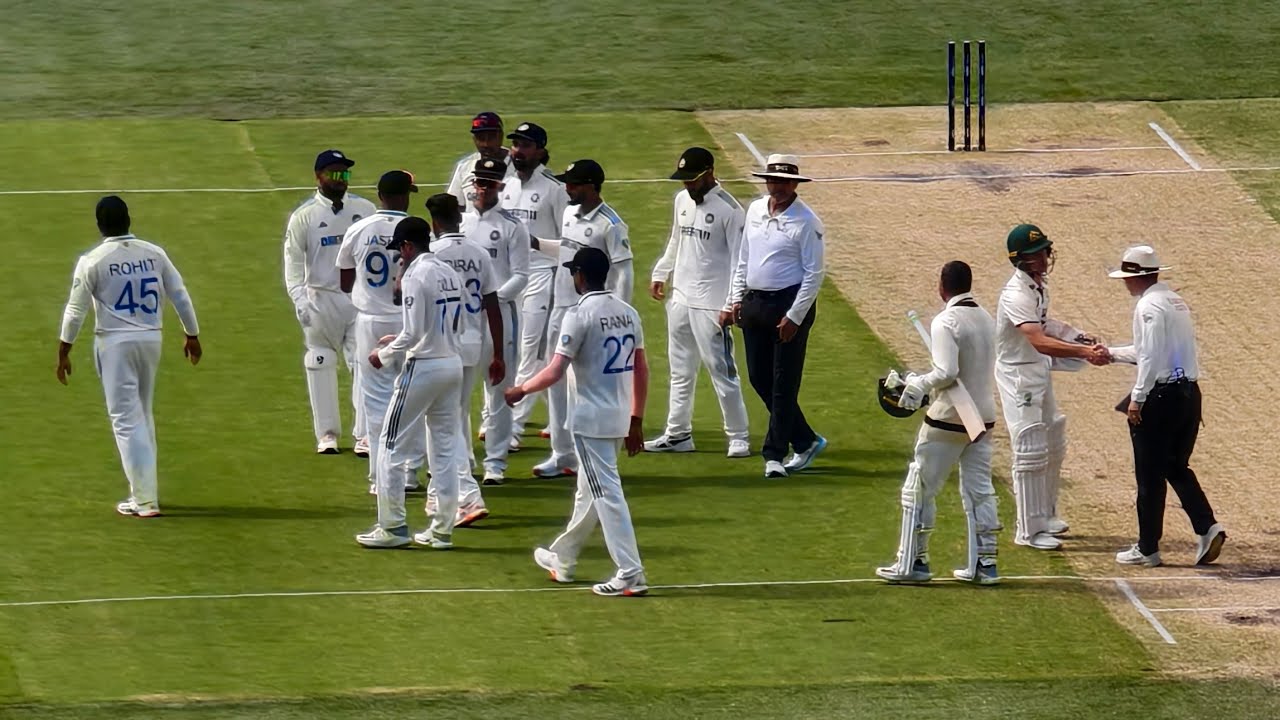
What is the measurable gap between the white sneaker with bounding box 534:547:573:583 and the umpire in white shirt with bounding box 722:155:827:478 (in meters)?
2.59

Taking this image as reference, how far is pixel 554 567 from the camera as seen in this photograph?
1420cm

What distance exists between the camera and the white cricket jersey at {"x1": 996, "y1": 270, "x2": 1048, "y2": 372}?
14.6 metres

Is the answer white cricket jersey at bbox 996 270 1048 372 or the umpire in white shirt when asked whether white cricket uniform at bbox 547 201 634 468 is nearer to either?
the umpire in white shirt

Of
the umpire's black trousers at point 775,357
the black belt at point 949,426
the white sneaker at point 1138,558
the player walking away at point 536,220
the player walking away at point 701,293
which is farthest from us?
the player walking away at point 536,220

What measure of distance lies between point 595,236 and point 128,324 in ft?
10.6

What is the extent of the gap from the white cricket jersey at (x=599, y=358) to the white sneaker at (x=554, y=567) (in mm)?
972

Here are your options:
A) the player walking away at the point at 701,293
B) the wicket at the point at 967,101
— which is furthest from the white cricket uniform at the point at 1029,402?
the wicket at the point at 967,101

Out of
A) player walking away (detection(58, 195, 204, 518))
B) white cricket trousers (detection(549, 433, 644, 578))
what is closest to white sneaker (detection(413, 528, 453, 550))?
white cricket trousers (detection(549, 433, 644, 578))

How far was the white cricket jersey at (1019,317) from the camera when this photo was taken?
14570 millimetres

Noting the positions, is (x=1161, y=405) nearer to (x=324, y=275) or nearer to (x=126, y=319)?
(x=324, y=275)

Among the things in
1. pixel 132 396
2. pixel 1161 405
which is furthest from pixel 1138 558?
pixel 132 396

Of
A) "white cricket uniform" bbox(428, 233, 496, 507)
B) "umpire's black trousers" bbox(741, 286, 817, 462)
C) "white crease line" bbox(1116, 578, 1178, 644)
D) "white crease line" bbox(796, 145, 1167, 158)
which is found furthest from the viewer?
"white crease line" bbox(796, 145, 1167, 158)

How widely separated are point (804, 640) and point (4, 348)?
909 cm

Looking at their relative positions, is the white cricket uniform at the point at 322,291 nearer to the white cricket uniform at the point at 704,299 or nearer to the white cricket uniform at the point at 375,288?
the white cricket uniform at the point at 375,288
